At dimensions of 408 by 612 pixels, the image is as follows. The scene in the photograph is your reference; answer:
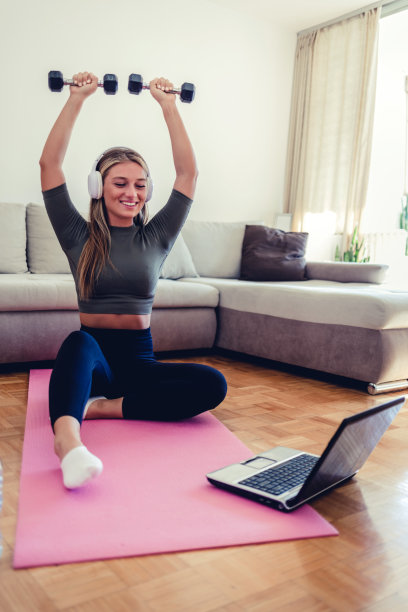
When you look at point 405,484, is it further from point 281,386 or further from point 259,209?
point 259,209

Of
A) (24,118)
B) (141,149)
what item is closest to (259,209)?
(141,149)

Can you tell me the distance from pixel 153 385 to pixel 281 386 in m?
0.93

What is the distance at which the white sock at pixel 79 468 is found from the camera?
117cm

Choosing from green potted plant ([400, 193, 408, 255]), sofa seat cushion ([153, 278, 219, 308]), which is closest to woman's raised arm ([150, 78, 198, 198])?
sofa seat cushion ([153, 278, 219, 308])

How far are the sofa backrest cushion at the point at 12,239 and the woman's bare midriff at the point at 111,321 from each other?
143 centimetres

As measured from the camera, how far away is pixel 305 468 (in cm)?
133

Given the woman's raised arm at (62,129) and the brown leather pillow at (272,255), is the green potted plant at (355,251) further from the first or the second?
the woman's raised arm at (62,129)

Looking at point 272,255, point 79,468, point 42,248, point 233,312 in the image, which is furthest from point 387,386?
point 42,248

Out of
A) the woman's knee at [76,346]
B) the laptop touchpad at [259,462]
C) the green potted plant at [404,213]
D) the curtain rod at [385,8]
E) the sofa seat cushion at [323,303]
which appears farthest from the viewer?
the green potted plant at [404,213]

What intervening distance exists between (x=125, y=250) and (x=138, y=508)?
2.59ft

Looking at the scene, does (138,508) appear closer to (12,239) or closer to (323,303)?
(323,303)

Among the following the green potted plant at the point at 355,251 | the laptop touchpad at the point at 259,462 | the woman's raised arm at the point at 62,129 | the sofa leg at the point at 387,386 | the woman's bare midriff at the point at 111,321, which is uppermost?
the woman's raised arm at the point at 62,129

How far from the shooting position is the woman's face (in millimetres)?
1646

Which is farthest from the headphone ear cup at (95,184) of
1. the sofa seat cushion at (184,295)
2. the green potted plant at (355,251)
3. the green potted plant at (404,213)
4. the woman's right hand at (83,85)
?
the green potted plant at (404,213)
